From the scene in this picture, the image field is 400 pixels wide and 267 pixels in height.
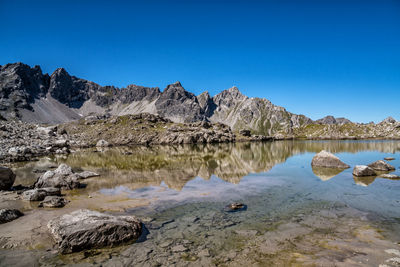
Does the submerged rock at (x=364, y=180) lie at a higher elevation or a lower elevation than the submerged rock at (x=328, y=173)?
higher

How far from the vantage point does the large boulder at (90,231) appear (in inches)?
491

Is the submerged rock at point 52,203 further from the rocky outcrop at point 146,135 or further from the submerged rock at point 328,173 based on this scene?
the rocky outcrop at point 146,135

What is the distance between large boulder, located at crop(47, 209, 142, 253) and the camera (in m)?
12.5

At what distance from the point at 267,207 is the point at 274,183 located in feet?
35.1

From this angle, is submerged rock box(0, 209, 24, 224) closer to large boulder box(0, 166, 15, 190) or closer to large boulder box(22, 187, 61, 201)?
large boulder box(22, 187, 61, 201)

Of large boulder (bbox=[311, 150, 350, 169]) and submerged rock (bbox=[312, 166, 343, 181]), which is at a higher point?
large boulder (bbox=[311, 150, 350, 169])

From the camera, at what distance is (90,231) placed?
12914 mm

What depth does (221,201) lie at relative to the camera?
868 inches

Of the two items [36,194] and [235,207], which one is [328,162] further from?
[36,194]

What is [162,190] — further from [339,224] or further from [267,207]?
[339,224]

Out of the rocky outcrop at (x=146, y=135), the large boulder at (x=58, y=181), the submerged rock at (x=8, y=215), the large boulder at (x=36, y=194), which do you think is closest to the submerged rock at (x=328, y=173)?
the large boulder at (x=58, y=181)

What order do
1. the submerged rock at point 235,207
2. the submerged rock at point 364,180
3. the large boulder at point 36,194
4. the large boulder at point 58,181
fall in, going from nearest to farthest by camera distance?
the submerged rock at point 235,207, the large boulder at point 36,194, the submerged rock at point 364,180, the large boulder at point 58,181

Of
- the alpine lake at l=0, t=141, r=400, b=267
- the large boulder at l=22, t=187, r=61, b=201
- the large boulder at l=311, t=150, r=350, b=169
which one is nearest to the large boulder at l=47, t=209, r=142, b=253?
the alpine lake at l=0, t=141, r=400, b=267

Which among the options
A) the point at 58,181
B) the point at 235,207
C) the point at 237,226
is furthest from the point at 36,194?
the point at 237,226
